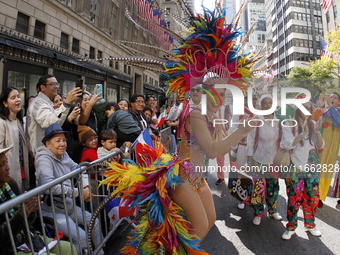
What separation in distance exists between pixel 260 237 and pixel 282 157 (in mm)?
1475

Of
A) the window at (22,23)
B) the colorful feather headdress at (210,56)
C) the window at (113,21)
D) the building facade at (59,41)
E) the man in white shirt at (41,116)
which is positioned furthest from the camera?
the window at (113,21)

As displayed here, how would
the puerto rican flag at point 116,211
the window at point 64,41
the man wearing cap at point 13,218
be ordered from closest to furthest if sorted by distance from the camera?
the man wearing cap at point 13,218 → the puerto rican flag at point 116,211 → the window at point 64,41

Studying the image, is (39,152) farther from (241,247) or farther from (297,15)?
(297,15)

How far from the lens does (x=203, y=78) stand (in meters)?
1.94

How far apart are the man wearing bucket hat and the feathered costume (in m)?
0.54

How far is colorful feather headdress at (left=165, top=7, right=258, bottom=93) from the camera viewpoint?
198 centimetres

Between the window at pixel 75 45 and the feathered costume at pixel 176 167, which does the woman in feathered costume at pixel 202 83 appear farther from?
the window at pixel 75 45

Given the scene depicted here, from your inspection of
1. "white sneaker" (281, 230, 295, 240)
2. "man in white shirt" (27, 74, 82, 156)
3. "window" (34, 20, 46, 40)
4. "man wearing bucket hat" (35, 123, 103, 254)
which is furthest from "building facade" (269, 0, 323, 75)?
"man wearing bucket hat" (35, 123, 103, 254)

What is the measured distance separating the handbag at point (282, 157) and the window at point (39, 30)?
12034 millimetres

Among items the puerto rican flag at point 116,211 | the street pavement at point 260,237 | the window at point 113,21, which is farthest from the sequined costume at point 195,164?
the window at point 113,21

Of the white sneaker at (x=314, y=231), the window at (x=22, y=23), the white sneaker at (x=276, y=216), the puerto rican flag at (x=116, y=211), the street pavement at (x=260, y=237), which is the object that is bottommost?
the street pavement at (x=260, y=237)

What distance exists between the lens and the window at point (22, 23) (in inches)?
374

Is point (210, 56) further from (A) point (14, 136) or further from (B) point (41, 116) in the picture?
(A) point (14, 136)

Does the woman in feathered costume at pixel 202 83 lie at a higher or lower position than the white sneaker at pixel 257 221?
higher
